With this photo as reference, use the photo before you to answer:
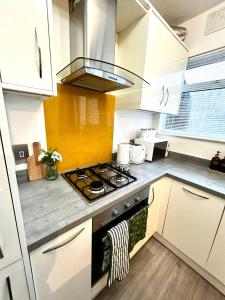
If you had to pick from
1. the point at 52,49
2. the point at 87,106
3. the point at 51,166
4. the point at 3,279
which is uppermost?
the point at 52,49

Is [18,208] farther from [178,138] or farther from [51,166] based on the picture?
[178,138]

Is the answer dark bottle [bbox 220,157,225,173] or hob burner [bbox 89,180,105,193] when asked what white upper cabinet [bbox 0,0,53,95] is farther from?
dark bottle [bbox 220,157,225,173]

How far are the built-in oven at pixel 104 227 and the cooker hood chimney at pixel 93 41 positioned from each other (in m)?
0.83

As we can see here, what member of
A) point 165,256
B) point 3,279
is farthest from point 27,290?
point 165,256

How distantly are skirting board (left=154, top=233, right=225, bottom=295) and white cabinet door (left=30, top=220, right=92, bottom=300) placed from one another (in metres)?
1.01

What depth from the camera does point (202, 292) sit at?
1.17 meters

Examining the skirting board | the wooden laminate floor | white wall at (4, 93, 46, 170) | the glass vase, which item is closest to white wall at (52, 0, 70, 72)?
white wall at (4, 93, 46, 170)

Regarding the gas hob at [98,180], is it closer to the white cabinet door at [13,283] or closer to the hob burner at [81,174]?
the hob burner at [81,174]

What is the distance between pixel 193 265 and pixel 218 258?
1.10ft

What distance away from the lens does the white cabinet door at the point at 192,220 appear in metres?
1.11

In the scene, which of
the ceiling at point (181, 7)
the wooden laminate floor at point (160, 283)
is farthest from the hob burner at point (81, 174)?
the ceiling at point (181, 7)

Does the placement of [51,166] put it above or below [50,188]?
above

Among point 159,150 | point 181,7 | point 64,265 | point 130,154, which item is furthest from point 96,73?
point 181,7

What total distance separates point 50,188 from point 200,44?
6.69ft
